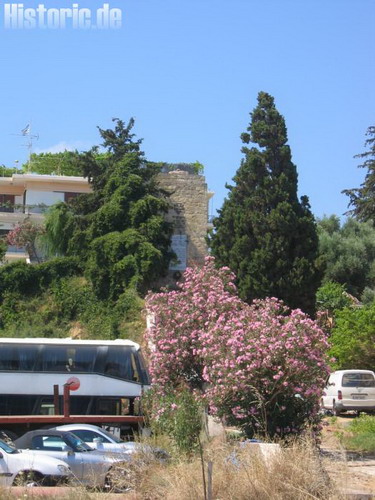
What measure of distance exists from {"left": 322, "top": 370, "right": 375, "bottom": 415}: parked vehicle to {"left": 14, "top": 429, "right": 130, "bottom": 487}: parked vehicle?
14.0 metres

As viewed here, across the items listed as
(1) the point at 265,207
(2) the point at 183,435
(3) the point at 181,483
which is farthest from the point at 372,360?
(3) the point at 181,483

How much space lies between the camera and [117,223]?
134 feet

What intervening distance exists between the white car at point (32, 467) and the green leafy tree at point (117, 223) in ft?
74.6

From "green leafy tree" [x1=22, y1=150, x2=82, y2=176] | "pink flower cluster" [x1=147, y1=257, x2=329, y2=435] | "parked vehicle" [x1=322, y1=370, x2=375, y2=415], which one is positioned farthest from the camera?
"green leafy tree" [x1=22, y1=150, x2=82, y2=176]

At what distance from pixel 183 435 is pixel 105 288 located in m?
24.8

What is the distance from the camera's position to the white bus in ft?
84.4

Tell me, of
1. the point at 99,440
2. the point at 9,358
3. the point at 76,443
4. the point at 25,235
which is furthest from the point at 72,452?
the point at 25,235

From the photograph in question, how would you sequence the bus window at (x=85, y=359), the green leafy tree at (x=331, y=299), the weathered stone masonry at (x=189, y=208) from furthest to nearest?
the weathered stone masonry at (x=189, y=208), the green leafy tree at (x=331, y=299), the bus window at (x=85, y=359)

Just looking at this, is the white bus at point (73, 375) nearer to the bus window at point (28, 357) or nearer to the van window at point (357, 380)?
the bus window at point (28, 357)

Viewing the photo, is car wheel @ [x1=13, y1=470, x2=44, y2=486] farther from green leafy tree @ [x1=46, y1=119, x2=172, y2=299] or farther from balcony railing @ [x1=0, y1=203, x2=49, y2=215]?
balcony railing @ [x1=0, y1=203, x2=49, y2=215]

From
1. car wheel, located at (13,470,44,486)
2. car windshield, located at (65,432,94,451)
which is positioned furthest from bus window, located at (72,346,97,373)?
car wheel, located at (13,470,44,486)

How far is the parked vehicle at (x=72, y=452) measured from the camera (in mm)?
14604

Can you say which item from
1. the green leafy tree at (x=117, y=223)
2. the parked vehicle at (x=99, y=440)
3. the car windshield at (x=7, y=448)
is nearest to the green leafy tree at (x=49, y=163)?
the green leafy tree at (x=117, y=223)

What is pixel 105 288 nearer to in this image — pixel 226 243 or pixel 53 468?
pixel 226 243
